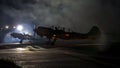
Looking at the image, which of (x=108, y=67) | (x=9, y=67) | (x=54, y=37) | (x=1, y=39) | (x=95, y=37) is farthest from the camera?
(x=1, y=39)

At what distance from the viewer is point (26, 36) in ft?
268

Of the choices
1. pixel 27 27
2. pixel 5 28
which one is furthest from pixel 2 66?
pixel 5 28

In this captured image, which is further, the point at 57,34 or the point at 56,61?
the point at 57,34

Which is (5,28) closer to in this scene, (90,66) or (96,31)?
(96,31)

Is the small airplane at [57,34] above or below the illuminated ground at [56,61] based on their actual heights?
above

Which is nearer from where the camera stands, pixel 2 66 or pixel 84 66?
pixel 2 66

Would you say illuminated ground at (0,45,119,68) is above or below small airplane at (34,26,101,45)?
below

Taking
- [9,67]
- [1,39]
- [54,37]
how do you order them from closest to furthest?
[9,67], [54,37], [1,39]

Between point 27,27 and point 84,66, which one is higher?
point 27,27

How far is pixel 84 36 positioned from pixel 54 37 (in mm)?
9612

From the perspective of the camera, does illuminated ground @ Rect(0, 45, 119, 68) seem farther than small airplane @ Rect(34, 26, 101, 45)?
No

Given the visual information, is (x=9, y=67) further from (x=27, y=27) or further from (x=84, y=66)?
(x=27, y=27)

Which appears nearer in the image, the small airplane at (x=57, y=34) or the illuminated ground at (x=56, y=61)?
the illuminated ground at (x=56, y=61)

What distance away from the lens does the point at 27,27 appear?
107125mm
